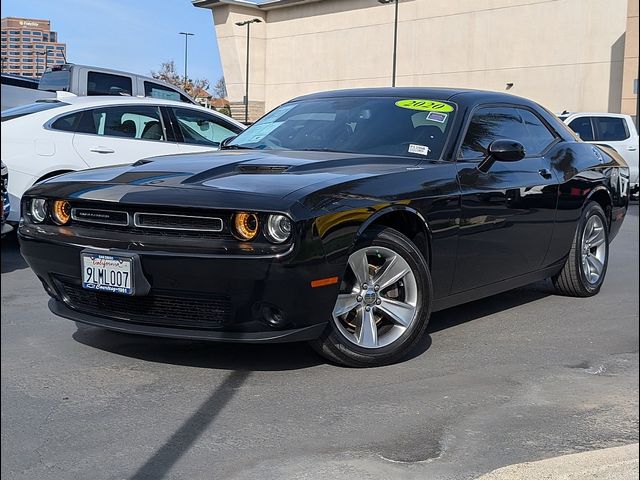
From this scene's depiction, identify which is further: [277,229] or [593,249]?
[593,249]

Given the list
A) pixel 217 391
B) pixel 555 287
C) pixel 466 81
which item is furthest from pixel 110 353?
pixel 466 81

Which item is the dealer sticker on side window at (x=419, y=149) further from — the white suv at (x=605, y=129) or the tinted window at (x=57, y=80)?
the white suv at (x=605, y=129)

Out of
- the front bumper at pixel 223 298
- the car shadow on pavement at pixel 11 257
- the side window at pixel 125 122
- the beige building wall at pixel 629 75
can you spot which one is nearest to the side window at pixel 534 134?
the front bumper at pixel 223 298

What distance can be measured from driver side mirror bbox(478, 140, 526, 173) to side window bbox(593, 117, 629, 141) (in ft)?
39.0

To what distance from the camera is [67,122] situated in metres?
8.33

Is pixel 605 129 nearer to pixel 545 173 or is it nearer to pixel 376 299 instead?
pixel 545 173

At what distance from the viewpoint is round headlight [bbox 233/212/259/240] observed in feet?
12.8

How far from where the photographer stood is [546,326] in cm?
555

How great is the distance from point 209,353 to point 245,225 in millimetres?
1039

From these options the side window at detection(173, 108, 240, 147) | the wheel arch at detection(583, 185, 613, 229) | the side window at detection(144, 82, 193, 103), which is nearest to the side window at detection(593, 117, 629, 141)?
the side window at detection(144, 82, 193, 103)

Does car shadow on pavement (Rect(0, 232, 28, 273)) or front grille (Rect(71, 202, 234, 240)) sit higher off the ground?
front grille (Rect(71, 202, 234, 240))

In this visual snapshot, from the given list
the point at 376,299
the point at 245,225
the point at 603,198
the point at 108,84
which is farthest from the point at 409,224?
the point at 108,84

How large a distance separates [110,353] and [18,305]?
5.25ft

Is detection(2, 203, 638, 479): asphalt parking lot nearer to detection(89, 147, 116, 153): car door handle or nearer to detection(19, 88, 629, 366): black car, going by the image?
detection(19, 88, 629, 366): black car
